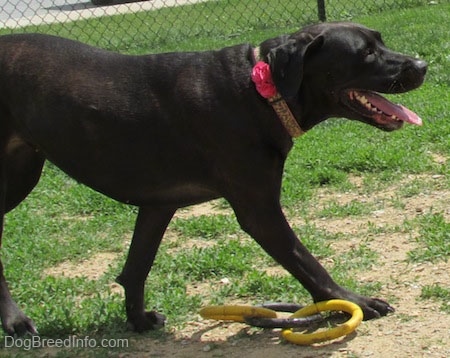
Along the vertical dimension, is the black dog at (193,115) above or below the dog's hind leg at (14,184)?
above

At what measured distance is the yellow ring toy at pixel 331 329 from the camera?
3.83 meters

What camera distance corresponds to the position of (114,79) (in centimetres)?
408

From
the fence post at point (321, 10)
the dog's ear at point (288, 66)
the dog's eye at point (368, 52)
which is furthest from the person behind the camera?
the fence post at point (321, 10)

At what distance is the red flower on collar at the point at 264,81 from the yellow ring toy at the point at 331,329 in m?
0.88

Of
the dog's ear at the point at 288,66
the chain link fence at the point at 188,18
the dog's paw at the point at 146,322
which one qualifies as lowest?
the chain link fence at the point at 188,18

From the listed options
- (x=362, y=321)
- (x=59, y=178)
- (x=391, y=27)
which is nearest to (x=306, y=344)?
(x=362, y=321)

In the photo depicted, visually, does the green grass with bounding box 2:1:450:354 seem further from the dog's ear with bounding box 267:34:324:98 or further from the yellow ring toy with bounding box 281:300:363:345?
the dog's ear with bounding box 267:34:324:98

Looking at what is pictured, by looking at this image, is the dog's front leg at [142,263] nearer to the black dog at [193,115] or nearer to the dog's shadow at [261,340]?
the black dog at [193,115]

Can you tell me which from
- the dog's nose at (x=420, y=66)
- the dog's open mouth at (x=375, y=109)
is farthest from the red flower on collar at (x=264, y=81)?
the dog's nose at (x=420, y=66)

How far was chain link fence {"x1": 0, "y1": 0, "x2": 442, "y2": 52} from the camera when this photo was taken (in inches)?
443

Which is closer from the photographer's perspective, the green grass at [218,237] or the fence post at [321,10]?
the green grass at [218,237]

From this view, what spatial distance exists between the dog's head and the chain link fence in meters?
6.81

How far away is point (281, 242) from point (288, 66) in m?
0.71

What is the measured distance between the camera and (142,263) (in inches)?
169
